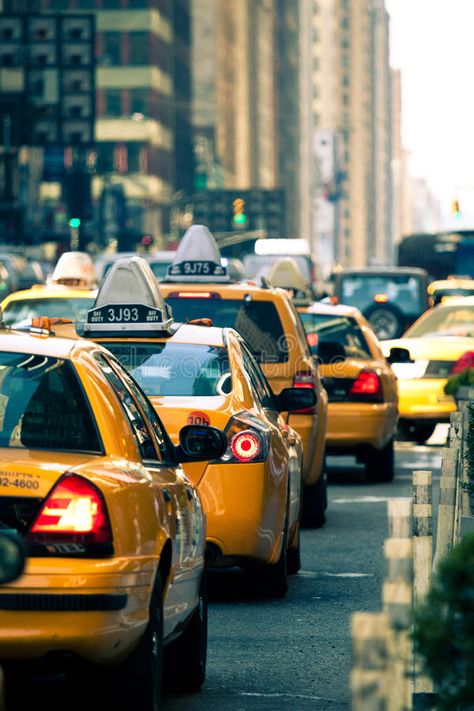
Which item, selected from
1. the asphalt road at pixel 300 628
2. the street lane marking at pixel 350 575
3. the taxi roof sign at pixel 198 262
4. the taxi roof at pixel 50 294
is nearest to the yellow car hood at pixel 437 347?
the taxi roof sign at pixel 198 262

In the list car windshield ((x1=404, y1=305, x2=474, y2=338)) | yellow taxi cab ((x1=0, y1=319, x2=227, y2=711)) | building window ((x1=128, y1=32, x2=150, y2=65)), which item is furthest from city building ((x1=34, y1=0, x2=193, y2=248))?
yellow taxi cab ((x1=0, y1=319, x2=227, y2=711))

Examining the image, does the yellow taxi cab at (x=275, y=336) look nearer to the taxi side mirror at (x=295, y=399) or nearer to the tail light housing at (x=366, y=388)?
the taxi side mirror at (x=295, y=399)

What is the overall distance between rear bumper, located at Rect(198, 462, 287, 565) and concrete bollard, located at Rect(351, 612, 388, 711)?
236 inches

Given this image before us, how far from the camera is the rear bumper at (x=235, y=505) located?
9922mm

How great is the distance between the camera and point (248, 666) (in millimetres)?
8391

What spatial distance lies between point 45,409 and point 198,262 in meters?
10.9

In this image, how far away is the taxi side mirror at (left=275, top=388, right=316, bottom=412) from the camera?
11734mm

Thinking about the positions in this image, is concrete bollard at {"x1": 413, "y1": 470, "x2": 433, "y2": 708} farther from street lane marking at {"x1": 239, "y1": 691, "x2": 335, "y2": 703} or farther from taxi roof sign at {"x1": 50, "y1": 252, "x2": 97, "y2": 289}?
taxi roof sign at {"x1": 50, "y1": 252, "x2": 97, "y2": 289}

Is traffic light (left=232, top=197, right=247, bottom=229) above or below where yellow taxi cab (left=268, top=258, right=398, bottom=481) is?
above

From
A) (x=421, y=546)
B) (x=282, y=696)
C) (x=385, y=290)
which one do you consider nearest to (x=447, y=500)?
(x=282, y=696)

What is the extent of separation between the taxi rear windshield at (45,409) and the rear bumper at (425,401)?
16.0 m

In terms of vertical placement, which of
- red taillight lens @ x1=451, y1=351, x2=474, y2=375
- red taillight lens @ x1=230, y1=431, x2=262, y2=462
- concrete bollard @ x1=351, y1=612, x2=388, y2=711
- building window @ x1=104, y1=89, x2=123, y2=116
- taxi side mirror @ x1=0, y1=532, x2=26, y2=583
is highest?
building window @ x1=104, y1=89, x2=123, y2=116

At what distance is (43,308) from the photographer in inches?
660

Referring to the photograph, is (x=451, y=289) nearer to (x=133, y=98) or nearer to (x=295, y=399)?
(x=295, y=399)
